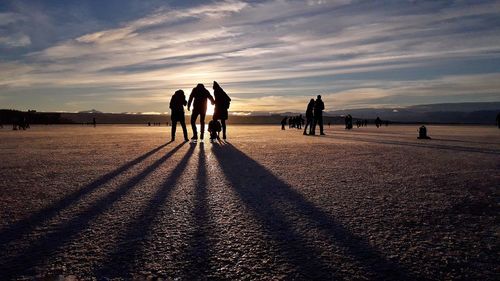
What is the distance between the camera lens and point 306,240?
9.09 feet

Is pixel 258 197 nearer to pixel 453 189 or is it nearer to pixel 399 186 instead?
pixel 399 186

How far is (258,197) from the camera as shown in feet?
14.4

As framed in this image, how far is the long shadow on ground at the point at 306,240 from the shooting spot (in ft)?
7.18

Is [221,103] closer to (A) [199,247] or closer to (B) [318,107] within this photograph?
(B) [318,107]

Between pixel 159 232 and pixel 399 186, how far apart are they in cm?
323

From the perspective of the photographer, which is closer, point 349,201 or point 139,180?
point 349,201

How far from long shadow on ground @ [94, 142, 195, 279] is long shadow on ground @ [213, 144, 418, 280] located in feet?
2.86

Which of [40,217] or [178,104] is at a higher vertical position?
[178,104]

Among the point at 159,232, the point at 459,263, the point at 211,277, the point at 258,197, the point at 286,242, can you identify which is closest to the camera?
the point at 211,277

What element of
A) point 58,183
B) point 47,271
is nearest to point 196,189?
point 58,183

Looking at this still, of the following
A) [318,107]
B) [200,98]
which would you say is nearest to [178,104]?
[200,98]

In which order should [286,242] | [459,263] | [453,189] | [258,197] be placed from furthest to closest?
[453,189] < [258,197] < [286,242] < [459,263]

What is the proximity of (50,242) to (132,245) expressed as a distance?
1.87ft

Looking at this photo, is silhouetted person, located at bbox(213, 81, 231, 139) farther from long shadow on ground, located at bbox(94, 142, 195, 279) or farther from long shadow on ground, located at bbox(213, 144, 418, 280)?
long shadow on ground, located at bbox(94, 142, 195, 279)
